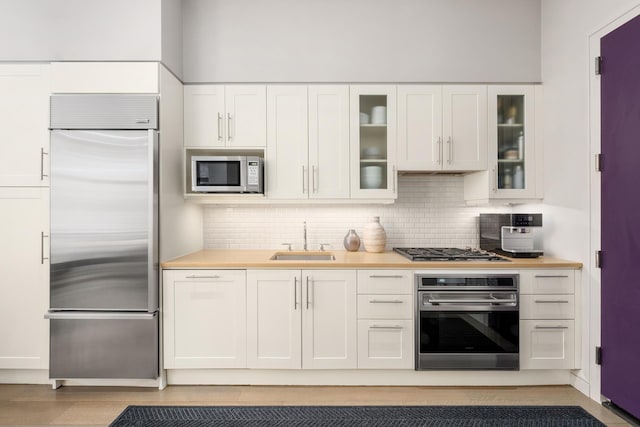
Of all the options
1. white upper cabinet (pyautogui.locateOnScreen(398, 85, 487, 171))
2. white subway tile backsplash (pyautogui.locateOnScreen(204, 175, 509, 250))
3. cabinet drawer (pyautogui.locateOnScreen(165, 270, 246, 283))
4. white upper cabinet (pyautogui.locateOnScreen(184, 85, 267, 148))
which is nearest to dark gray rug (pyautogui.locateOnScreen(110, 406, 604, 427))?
cabinet drawer (pyautogui.locateOnScreen(165, 270, 246, 283))

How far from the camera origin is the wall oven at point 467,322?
9.07ft

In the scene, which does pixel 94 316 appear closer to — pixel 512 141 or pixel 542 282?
pixel 542 282

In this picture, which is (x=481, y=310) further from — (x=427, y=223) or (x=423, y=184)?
(x=423, y=184)

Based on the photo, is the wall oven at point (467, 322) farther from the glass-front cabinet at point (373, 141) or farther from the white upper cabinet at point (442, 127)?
the white upper cabinet at point (442, 127)

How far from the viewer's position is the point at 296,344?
2814mm

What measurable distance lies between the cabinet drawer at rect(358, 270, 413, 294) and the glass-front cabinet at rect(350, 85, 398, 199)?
2.27 ft

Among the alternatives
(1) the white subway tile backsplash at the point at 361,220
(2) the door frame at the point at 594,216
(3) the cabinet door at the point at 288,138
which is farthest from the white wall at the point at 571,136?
(3) the cabinet door at the point at 288,138

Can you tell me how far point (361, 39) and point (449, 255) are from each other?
6.29 ft

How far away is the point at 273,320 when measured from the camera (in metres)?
2.82

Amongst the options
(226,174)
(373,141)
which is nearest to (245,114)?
(226,174)

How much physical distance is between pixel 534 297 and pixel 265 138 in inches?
93.1

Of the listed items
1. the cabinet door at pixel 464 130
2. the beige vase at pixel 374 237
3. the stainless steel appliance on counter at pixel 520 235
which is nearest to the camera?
the stainless steel appliance on counter at pixel 520 235

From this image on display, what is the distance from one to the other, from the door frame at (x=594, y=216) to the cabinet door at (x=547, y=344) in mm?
140

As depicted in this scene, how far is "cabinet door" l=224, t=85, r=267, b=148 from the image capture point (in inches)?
125
